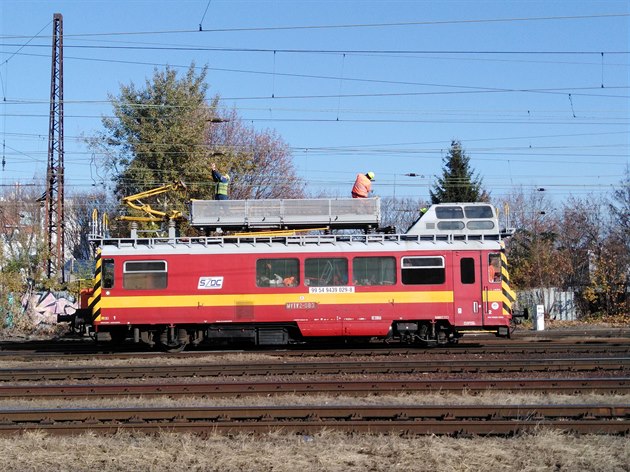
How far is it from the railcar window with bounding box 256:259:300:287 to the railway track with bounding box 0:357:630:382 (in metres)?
3.31

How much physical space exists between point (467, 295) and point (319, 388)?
7.19m

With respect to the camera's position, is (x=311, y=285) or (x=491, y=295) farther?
(x=311, y=285)

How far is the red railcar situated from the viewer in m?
18.0

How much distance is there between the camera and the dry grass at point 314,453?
7770mm

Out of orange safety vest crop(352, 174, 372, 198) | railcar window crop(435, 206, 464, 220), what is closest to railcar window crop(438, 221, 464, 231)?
railcar window crop(435, 206, 464, 220)

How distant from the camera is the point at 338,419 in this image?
32.2 ft

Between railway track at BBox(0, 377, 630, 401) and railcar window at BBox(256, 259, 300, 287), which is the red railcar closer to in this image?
railcar window at BBox(256, 259, 300, 287)

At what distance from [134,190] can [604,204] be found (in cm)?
2724

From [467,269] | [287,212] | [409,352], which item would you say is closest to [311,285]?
[287,212]

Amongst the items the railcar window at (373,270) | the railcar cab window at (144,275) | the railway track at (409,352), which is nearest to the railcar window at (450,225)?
the railcar window at (373,270)

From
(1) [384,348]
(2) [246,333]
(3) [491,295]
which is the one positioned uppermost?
(3) [491,295]

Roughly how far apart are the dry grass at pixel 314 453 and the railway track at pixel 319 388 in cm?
281

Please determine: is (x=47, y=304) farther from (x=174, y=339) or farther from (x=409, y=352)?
(x=409, y=352)

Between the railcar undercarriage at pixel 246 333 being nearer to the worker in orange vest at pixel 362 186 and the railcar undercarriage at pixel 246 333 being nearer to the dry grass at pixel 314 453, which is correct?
the worker in orange vest at pixel 362 186
